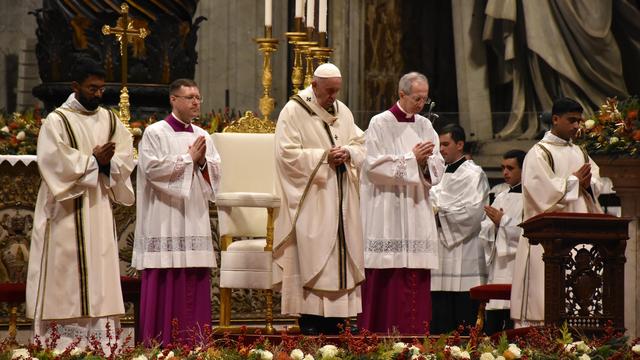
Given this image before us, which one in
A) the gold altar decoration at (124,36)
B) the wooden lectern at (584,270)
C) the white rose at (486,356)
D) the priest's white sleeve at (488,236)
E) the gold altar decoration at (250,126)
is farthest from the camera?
the priest's white sleeve at (488,236)

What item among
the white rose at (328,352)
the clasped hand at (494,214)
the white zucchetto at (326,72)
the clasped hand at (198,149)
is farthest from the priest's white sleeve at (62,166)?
the clasped hand at (494,214)

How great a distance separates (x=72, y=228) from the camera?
8383 millimetres

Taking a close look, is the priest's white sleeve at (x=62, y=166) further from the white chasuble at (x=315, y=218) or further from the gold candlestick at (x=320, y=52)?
the gold candlestick at (x=320, y=52)

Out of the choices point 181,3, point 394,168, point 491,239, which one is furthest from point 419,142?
point 181,3

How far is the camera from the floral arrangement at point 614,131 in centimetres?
895

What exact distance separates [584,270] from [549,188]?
63.0 inches

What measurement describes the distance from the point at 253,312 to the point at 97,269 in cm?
275

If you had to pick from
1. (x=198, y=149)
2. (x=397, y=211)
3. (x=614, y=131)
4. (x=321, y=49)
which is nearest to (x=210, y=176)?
(x=198, y=149)

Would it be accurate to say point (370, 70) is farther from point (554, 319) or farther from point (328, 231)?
point (554, 319)

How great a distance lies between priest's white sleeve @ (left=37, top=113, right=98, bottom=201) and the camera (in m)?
8.23

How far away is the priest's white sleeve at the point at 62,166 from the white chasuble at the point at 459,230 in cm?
329

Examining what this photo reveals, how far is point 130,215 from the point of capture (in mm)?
10586

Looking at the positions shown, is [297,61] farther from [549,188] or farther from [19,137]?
[19,137]

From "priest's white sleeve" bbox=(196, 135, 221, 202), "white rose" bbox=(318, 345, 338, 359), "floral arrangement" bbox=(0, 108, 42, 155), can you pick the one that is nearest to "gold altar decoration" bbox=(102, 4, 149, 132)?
"floral arrangement" bbox=(0, 108, 42, 155)
